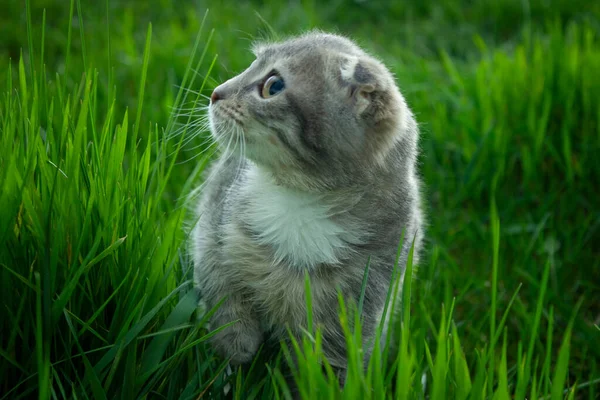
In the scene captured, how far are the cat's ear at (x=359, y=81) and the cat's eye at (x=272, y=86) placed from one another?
19cm

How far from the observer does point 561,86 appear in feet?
12.8

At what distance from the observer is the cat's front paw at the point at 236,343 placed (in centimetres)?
216

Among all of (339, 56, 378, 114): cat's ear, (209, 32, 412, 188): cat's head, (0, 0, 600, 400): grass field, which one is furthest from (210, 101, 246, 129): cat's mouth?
(339, 56, 378, 114): cat's ear

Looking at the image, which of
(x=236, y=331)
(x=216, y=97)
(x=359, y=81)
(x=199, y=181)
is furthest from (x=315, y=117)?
(x=199, y=181)

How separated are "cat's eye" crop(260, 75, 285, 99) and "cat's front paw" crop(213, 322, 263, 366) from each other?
702mm

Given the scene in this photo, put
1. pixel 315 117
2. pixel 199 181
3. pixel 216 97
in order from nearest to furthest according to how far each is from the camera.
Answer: pixel 315 117 → pixel 216 97 → pixel 199 181

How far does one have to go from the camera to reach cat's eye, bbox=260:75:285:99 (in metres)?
2.18

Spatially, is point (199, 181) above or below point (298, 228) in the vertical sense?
below

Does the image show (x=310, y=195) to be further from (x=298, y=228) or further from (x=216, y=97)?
(x=216, y=97)

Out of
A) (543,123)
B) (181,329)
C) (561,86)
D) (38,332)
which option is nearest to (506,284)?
(543,123)

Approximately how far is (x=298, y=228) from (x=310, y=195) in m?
0.10

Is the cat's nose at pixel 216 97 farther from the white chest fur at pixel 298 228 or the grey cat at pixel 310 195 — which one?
the white chest fur at pixel 298 228

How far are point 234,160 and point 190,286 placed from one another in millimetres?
490

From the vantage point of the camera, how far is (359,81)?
7.03 feet
